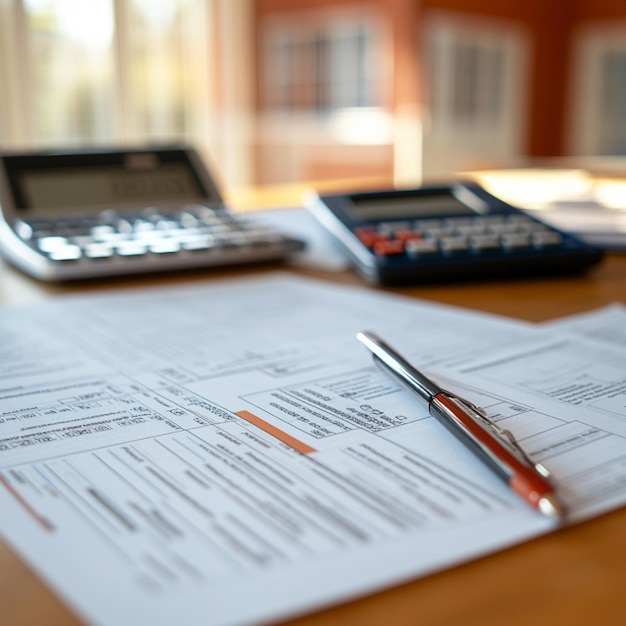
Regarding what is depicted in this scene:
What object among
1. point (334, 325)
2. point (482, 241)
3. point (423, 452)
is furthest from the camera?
point (482, 241)

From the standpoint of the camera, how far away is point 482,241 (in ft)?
2.32

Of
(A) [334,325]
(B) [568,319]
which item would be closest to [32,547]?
(A) [334,325]

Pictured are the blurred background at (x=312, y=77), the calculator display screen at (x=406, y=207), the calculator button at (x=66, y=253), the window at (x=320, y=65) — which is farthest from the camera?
the window at (x=320, y=65)

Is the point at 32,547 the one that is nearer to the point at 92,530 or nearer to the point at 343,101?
the point at 92,530

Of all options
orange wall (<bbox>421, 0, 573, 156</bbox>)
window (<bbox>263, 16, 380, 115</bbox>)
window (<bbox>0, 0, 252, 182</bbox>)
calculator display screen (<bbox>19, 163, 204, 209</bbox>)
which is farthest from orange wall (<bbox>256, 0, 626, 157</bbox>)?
calculator display screen (<bbox>19, 163, 204, 209</bbox>)

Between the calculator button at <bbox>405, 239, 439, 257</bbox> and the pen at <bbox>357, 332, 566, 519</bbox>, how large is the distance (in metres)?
0.30

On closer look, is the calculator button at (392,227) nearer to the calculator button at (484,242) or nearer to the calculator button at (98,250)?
the calculator button at (484,242)

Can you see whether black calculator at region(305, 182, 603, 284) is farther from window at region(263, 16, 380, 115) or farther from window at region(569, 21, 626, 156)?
window at region(569, 21, 626, 156)

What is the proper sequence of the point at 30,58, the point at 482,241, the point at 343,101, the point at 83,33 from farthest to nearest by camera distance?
the point at 343,101
the point at 83,33
the point at 30,58
the point at 482,241

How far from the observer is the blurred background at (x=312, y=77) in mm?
4770

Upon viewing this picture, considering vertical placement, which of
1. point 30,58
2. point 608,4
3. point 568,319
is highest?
point 608,4

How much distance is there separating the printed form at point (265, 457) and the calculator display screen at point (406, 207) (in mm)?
262

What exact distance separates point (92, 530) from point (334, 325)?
0.31 m

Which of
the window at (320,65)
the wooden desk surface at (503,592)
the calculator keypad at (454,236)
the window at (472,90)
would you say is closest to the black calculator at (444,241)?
the calculator keypad at (454,236)
